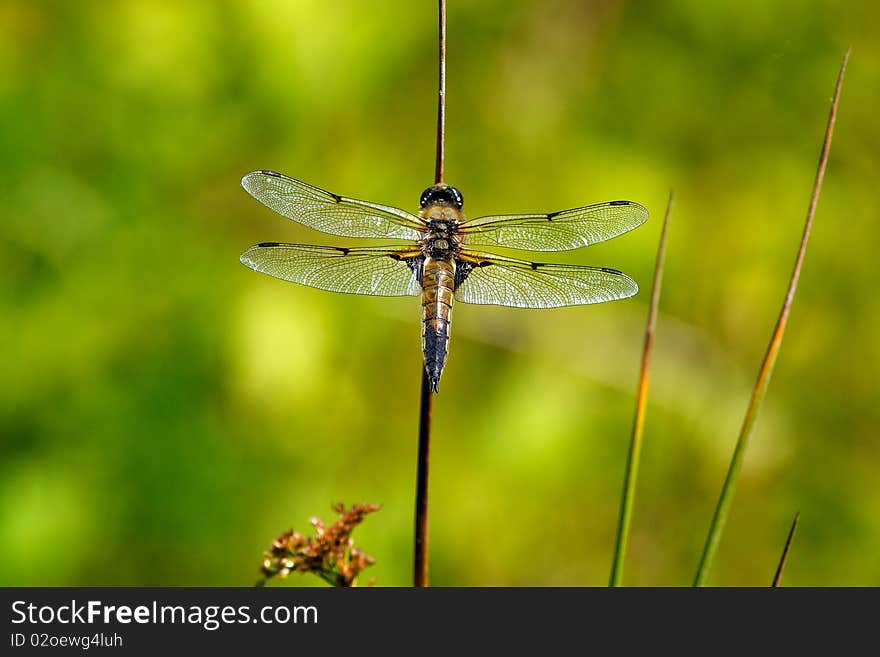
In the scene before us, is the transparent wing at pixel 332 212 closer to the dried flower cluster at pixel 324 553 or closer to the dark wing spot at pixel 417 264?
the dark wing spot at pixel 417 264

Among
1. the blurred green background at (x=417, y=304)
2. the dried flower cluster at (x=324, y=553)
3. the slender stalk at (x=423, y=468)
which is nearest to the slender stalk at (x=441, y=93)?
the slender stalk at (x=423, y=468)

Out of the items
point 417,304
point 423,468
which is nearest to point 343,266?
point 417,304

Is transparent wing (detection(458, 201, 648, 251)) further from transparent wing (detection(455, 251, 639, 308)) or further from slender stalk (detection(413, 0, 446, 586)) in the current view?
slender stalk (detection(413, 0, 446, 586))

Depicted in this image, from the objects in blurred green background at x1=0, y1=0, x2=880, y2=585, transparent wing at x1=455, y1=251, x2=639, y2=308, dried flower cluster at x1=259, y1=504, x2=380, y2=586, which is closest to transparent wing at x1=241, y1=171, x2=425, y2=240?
transparent wing at x1=455, y1=251, x2=639, y2=308

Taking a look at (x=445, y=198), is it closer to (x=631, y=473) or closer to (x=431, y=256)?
(x=431, y=256)
